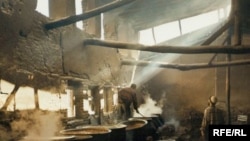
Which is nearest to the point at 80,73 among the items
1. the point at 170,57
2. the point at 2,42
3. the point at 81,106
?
the point at 81,106

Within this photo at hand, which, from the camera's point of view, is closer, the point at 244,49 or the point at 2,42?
the point at 2,42

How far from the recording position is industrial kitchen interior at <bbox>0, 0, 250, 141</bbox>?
221 inches

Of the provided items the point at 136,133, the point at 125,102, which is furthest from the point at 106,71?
the point at 136,133

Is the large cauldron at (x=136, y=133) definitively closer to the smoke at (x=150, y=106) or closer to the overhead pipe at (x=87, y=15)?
the overhead pipe at (x=87, y=15)

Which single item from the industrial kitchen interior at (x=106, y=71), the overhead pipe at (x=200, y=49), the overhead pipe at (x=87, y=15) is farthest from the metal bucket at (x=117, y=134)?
the overhead pipe at (x=87, y=15)

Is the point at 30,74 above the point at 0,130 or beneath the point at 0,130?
above

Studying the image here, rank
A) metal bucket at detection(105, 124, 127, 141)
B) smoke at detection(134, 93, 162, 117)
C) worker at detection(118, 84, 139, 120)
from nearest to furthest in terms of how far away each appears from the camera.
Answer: metal bucket at detection(105, 124, 127, 141), worker at detection(118, 84, 139, 120), smoke at detection(134, 93, 162, 117)

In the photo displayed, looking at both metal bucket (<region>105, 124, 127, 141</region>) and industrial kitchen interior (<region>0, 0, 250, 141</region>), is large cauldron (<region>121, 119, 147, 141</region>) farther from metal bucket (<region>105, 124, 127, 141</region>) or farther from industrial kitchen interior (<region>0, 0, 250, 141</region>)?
metal bucket (<region>105, 124, 127, 141</region>)

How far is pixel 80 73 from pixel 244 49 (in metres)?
4.48

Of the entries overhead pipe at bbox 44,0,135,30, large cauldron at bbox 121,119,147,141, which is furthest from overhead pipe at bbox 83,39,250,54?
large cauldron at bbox 121,119,147,141

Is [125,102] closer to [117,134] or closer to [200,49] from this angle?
[200,49]

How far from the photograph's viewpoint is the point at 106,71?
1068 centimetres

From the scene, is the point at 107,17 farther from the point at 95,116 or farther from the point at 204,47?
the point at 204,47

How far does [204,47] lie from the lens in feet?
21.0
